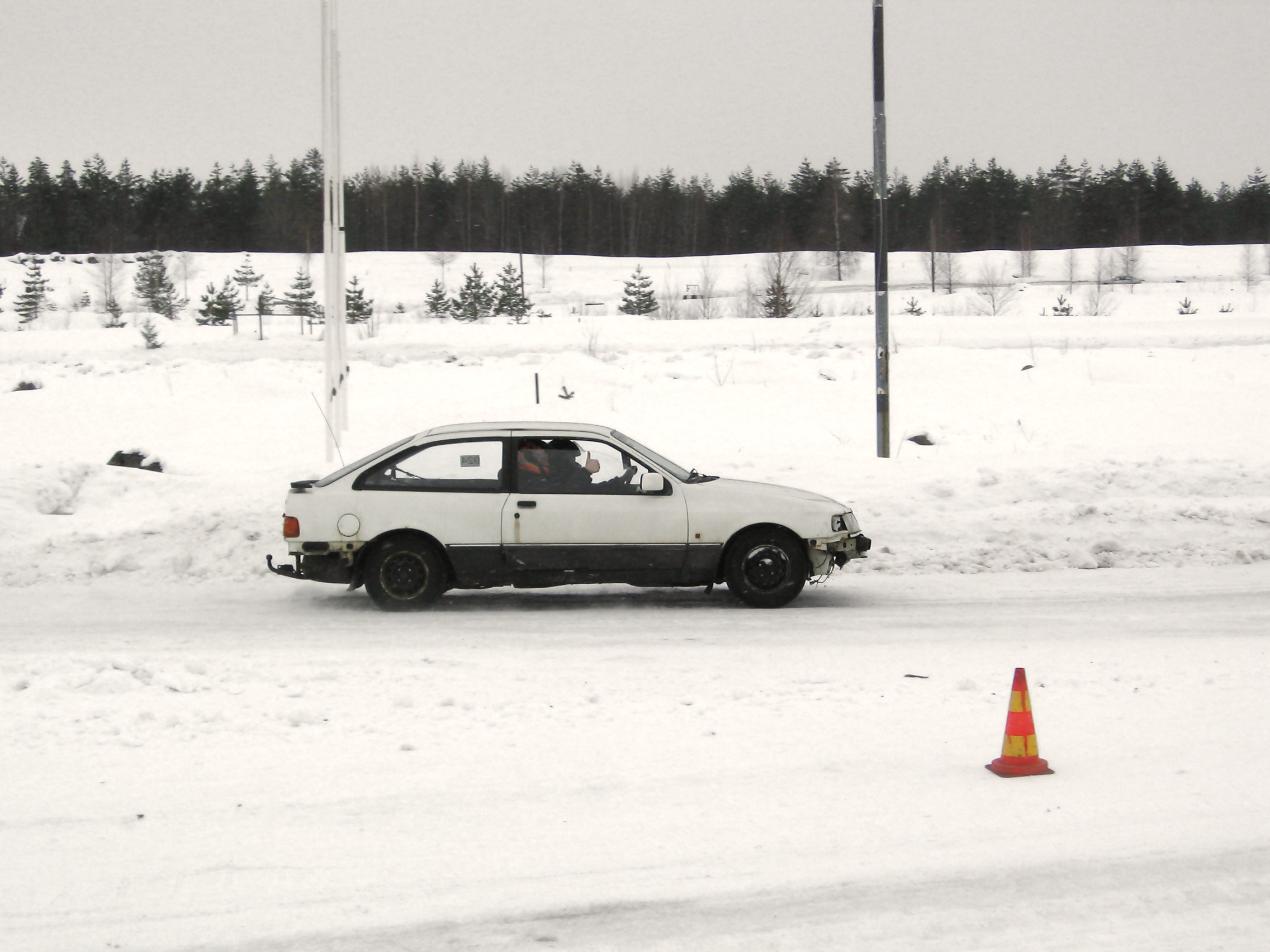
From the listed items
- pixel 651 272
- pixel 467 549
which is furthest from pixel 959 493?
pixel 651 272

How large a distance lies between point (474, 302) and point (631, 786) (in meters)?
39.7

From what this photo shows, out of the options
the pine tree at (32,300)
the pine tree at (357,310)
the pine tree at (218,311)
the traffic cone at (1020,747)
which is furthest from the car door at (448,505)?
the pine tree at (32,300)

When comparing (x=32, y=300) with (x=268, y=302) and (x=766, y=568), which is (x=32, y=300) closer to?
(x=268, y=302)

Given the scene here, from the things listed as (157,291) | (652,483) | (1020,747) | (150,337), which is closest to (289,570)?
(652,483)

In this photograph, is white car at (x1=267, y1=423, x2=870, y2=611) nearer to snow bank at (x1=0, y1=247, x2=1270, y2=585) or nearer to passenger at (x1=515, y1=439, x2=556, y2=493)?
passenger at (x1=515, y1=439, x2=556, y2=493)

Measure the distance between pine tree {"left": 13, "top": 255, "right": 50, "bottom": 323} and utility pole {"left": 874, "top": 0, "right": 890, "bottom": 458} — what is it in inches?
1443

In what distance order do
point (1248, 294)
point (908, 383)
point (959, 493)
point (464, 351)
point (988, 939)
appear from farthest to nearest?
point (1248, 294)
point (464, 351)
point (908, 383)
point (959, 493)
point (988, 939)

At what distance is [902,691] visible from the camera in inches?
268

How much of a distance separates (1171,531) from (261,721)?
9.32m

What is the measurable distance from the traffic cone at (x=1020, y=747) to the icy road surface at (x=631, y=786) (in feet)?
0.44

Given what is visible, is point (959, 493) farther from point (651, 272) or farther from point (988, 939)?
point (651, 272)

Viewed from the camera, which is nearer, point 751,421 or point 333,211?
point 333,211

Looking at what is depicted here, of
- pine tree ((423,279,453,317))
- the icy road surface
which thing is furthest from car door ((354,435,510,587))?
pine tree ((423,279,453,317))

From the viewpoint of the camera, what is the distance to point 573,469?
9.66 metres
